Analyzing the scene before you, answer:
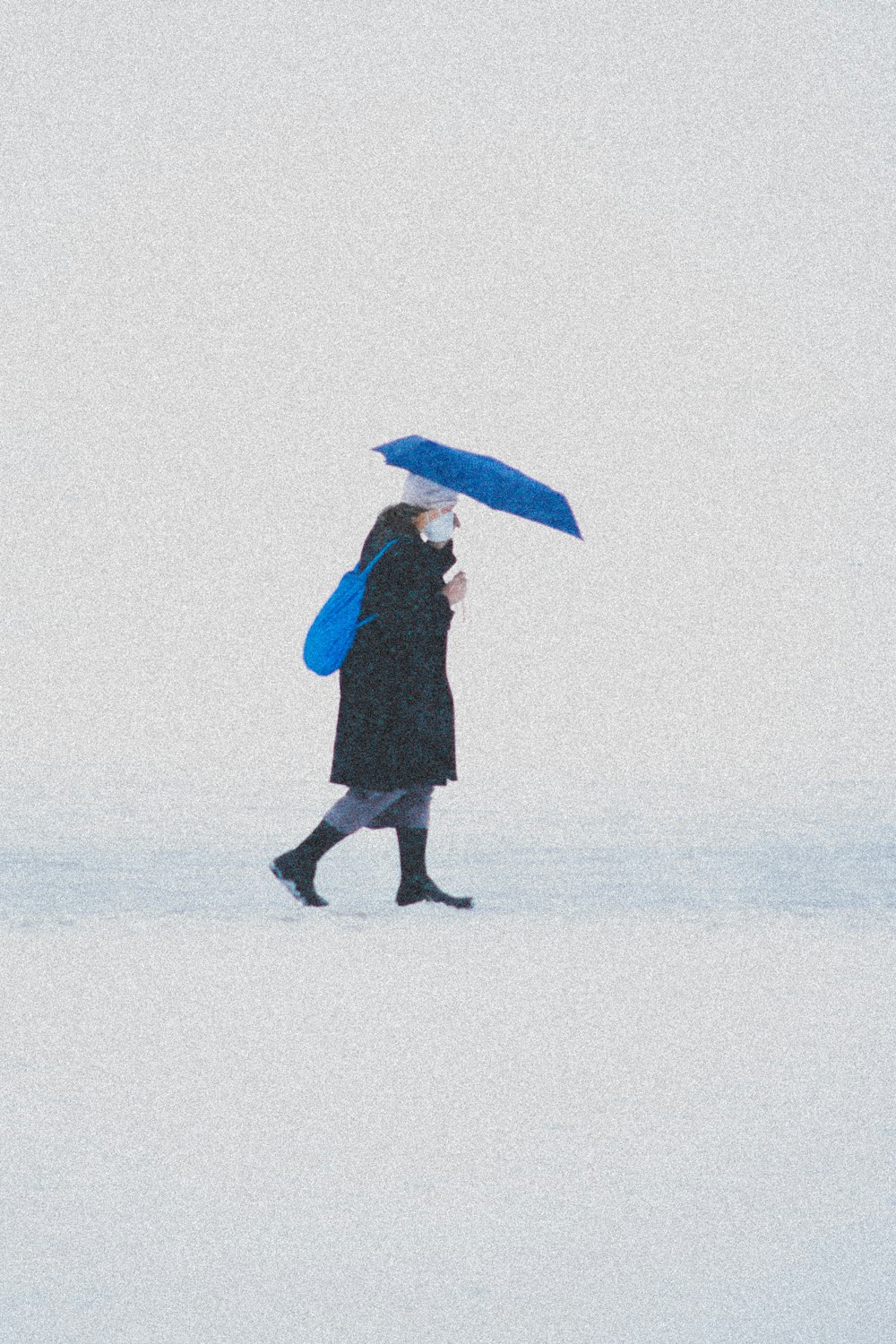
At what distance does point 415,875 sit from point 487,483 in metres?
1.62

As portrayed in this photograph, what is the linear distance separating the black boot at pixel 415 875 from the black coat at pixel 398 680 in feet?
0.78

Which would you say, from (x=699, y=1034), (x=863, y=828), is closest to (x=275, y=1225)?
(x=699, y=1034)

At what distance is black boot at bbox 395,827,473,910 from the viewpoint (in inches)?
241

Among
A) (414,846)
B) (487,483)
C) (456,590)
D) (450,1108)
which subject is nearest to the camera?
(450,1108)

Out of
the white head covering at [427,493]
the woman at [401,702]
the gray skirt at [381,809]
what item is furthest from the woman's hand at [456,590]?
the gray skirt at [381,809]

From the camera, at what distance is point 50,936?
5516 mm

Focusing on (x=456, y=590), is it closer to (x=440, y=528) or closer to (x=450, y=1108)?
(x=440, y=528)

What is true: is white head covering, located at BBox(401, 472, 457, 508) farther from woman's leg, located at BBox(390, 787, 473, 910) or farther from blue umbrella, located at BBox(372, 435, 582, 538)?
woman's leg, located at BBox(390, 787, 473, 910)

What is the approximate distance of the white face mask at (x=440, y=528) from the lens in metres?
6.08

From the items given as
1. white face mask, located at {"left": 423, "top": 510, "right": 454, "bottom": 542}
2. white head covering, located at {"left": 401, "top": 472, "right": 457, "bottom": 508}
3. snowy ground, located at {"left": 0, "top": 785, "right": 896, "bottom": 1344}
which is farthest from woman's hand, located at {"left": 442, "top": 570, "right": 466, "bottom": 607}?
snowy ground, located at {"left": 0, "top": 785, "right": 896, "bottom": 1344}

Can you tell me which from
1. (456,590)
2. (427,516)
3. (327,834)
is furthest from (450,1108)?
(427,516)

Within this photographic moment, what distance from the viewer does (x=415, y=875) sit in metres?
6.14

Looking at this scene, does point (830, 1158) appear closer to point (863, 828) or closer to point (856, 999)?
point (856, 999)

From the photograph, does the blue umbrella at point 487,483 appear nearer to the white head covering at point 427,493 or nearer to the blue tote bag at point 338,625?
the white head covering at point 427,493
